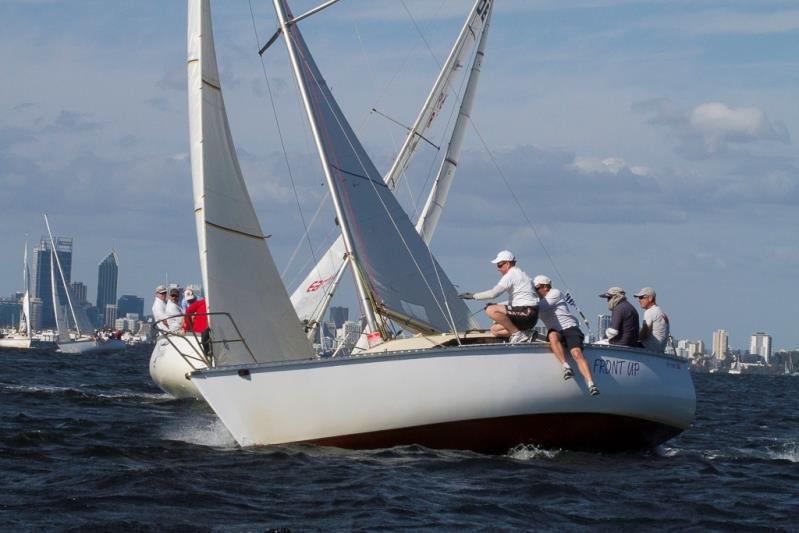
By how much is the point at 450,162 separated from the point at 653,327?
29.9 ft

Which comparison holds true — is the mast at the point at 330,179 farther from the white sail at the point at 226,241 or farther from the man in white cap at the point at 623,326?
the man in white cap at the point at 623,326

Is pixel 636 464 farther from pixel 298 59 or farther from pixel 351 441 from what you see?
pixel 298 59

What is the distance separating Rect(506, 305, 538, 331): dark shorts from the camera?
1247 centimetres

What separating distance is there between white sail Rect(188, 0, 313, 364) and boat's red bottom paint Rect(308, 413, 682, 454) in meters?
1.55

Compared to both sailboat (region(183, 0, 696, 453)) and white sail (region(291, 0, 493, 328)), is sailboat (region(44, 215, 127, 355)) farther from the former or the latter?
sailboat (region(183, 0, 696, 453))

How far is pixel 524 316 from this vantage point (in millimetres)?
12477

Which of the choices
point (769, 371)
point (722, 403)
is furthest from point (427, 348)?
point (769, 371)

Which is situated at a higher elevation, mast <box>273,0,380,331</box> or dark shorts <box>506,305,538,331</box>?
mast <box>273,0,380,331</box>

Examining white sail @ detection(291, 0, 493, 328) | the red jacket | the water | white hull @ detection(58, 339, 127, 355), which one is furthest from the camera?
white hull @ detection(58, 339, 127, 355)

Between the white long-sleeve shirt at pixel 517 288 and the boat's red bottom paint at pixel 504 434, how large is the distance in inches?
41.6

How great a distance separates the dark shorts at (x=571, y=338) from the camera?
1232 centimetres

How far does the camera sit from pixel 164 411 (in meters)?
18.6

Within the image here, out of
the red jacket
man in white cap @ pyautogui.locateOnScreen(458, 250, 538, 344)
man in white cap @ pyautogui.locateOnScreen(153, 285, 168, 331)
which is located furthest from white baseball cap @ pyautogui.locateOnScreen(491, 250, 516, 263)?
man in white cap @ pyautogui.locateOnScreen(153, 285, 168, 331)

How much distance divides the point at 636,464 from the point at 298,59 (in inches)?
232
